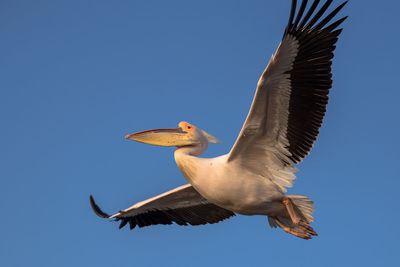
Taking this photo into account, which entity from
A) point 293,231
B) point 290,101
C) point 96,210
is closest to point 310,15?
point 290,101

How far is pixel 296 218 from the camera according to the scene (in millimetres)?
→ 8242

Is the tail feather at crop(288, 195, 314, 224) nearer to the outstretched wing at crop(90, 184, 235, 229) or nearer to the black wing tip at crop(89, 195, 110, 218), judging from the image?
the outstretched wing at crop(90, 184, 235, 229)

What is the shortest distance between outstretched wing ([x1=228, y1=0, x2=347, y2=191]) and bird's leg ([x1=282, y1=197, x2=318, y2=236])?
205mm

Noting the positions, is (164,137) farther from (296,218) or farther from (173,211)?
(296,218)

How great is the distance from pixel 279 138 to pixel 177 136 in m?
1.52

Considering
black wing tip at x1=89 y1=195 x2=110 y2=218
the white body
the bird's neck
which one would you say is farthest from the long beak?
black wing tip at x1=89 y1=195 x2=110 y2=218

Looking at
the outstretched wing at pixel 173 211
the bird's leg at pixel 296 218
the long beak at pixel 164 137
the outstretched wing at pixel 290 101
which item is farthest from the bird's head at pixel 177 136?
the bird's leg at pixel 296 218

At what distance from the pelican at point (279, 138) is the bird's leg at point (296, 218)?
1 centimetres

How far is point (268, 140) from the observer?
8.39 m

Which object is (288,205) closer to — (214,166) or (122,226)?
(214,166)

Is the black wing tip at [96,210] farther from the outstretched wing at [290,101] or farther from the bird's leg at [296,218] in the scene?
the bird's leg at [296,218]

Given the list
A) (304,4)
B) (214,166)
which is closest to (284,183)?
(214,166)

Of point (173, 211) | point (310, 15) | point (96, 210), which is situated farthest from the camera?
point (96, 210)

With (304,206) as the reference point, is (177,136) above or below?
above
